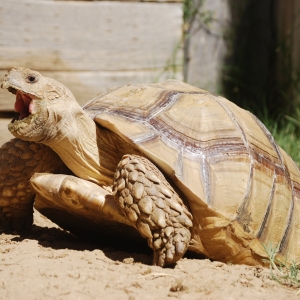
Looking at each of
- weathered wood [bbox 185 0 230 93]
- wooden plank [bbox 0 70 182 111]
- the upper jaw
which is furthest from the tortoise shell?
weathered wood [bbox 185 0 230 93]

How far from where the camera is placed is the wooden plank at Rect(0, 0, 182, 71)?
4.48 m

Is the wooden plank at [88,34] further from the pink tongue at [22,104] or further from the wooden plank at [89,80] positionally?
the pink tongue at [22,104]

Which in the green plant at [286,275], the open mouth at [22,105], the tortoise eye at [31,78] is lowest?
the green plant at [286,275]

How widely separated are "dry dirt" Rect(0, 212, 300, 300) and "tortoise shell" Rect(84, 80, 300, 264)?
0.18 metres

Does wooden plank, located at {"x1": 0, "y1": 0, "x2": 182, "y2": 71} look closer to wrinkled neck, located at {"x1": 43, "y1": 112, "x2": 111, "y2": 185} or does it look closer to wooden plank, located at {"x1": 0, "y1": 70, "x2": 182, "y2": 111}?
wooden plank, located at {"x1": 0, "y1": 70, "x2": 182, "y2": 111}

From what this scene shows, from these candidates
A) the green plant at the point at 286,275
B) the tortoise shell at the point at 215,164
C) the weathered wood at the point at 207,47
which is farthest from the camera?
the weathered wood at the point at 207,47

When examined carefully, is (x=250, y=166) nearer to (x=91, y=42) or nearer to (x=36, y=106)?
(x=36, y=106)

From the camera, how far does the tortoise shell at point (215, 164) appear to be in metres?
2.70

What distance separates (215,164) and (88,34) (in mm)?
2402

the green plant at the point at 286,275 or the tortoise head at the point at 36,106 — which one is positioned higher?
the tortoise head at the point at 36,106

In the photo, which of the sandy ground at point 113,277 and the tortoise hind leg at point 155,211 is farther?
the tortoise hind leg at point 155,211

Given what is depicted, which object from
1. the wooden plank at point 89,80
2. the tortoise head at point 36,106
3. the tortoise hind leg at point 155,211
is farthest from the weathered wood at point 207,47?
the tortoise hind leg at point 155,211

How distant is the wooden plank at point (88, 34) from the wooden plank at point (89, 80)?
48 mm

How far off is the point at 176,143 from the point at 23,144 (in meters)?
0.91
